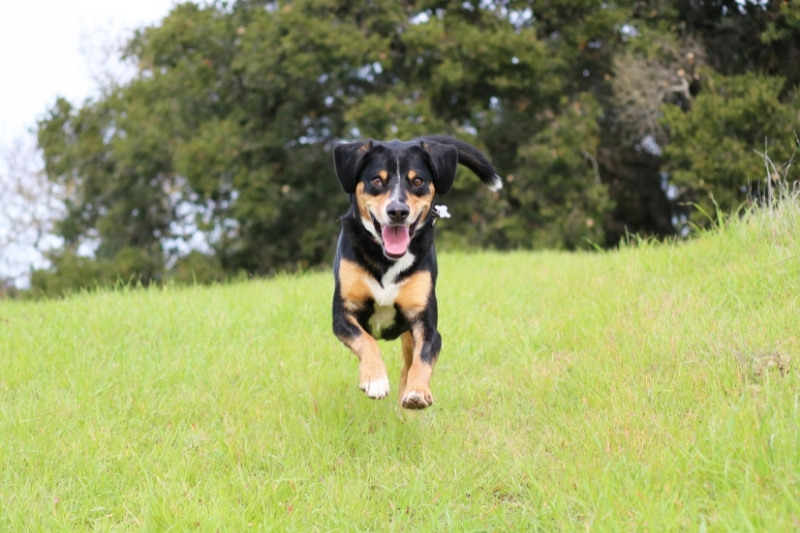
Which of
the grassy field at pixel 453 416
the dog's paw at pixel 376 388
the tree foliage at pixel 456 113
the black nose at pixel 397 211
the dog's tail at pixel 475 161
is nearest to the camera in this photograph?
the grassy field at pixel 453 416

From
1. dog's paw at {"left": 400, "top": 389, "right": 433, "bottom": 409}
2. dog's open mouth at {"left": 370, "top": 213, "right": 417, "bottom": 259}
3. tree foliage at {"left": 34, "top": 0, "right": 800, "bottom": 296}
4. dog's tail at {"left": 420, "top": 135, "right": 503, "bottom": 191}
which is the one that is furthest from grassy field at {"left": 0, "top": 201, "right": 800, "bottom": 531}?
tree foliage at {"left": 34, "top": 0, "right": 800, "bottom": 296}

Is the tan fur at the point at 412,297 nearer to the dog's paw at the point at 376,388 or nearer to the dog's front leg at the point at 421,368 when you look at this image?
the dog's front leg at the point at 421,368

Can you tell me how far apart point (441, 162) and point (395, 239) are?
70cm

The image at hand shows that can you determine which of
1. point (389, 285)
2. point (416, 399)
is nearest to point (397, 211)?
point (389, 285)

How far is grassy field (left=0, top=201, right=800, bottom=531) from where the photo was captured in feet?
11.7

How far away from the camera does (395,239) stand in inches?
178

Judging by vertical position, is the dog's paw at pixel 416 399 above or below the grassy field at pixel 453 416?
above

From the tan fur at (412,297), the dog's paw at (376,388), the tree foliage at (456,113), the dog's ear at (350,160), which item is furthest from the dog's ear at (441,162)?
the tree foliage at (456,113)

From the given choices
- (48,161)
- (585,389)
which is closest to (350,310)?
(585,389)

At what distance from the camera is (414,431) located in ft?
15.6

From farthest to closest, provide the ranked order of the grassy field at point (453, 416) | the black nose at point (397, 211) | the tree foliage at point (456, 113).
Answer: the tree foliage at point (456, 113), the black nose at point (397, 211), the grassy field at point (453, 416)

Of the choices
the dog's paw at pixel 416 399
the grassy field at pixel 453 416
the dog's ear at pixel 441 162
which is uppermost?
the dog's ear at pixel 441 162

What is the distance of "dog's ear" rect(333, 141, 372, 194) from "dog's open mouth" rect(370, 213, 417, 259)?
0.35 m

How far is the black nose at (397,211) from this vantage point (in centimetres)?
434
